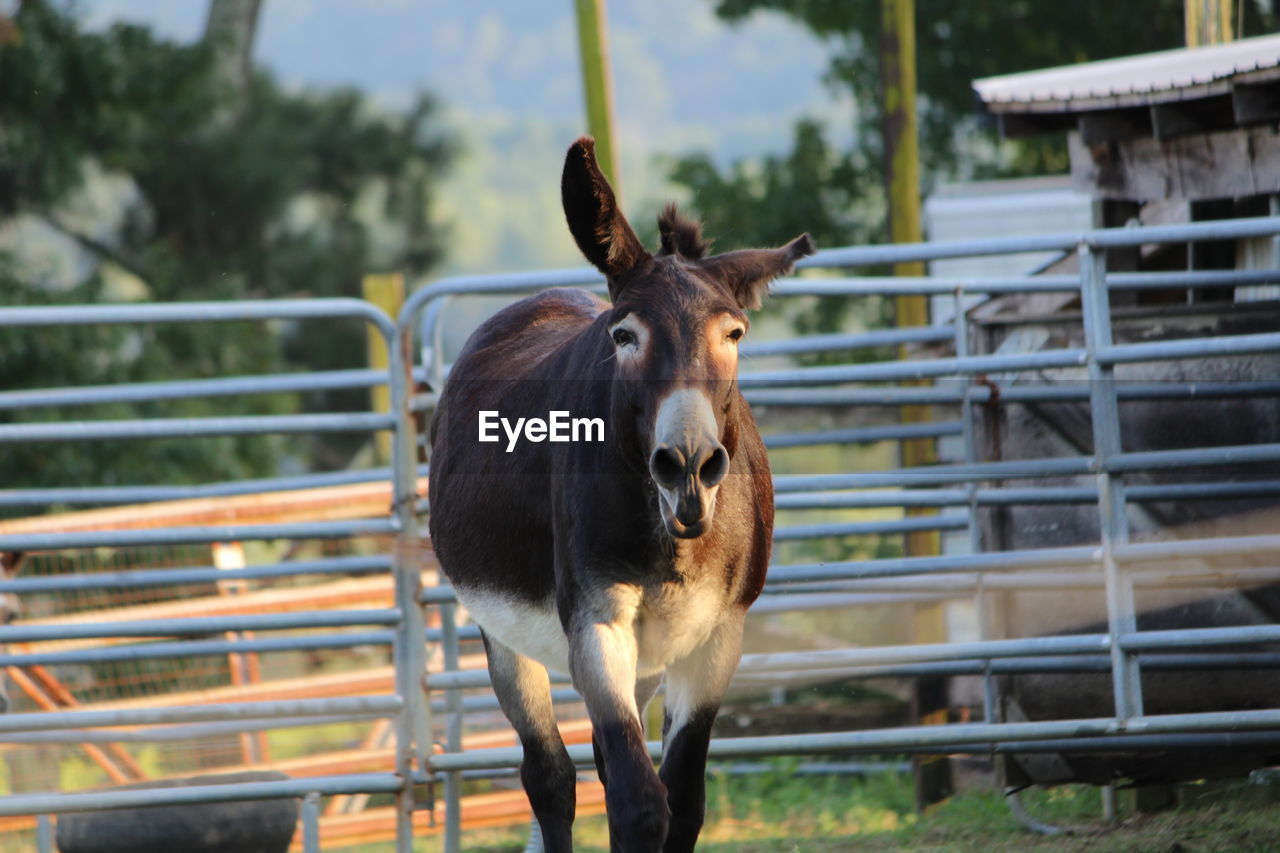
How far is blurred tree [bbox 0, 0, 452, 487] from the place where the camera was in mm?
16281

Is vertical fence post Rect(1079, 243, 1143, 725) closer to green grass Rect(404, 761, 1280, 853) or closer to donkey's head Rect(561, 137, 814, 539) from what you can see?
green grass Rect(404, 761, 1280, 853)

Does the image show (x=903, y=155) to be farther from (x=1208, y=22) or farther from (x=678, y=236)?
(x=678, y=236)

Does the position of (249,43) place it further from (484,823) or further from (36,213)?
(484,823)

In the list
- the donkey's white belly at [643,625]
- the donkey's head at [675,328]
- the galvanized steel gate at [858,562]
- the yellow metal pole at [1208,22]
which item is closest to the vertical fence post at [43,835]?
the galvanized steel gate at [858,562]

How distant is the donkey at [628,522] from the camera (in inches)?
137

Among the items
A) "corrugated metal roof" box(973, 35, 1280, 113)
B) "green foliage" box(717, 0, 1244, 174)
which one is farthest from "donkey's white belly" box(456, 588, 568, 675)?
"green foliage" box(717, 0, 1244, 174)

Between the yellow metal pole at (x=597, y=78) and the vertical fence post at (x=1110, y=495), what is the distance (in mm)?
4448

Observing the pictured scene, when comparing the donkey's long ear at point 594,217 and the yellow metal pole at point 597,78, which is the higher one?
the yellow metal pole at point 597,78

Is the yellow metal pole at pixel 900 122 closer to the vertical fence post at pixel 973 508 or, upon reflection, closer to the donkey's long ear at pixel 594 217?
the vertical fence post at pixel 973 508

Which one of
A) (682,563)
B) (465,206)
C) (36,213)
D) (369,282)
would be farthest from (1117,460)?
(465,206)

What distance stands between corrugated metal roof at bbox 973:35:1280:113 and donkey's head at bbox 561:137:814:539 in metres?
3.66

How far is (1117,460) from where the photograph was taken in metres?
5.14

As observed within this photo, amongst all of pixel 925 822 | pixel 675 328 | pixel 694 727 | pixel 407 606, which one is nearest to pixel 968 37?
pixel 925 822

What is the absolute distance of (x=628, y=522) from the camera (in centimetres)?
376
